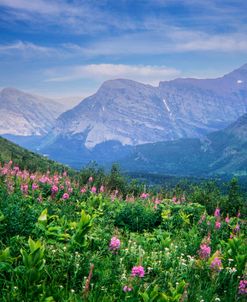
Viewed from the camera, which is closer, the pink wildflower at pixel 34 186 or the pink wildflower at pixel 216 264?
the pink wildflower at pixel 216 264

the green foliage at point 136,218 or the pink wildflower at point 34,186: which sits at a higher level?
the pink wildflower at point 34,186

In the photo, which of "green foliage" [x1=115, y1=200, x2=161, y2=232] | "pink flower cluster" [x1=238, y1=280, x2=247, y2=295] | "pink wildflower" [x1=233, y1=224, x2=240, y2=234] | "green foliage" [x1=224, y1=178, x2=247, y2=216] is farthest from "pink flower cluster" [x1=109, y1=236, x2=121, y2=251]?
"green foliage" [x1=224, y1=178, x2=247, y2=216]

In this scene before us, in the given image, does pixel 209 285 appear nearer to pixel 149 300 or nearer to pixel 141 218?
pixel 149 300

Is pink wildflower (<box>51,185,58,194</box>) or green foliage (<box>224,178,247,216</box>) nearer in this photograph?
pink wildflower (<box>51,185,58,194</box>)

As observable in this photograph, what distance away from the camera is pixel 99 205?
13062 mm

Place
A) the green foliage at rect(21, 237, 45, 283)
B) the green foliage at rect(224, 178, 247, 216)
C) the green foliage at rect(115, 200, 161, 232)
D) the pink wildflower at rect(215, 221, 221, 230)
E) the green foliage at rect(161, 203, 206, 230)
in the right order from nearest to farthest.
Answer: the green foliage at rect(21, 237, 45, 283) < the pink wildflower at rect(215, 221, 221, 230) < the green foliage at rect(115, 200, 161, 232) < the green foliage at rect(161, 203, 206, 230) < the green foliage at rect(224, 178, 247, 216)

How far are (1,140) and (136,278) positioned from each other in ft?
426

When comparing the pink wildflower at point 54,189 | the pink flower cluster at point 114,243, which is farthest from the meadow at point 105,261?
the pink wildflower at point 54,189

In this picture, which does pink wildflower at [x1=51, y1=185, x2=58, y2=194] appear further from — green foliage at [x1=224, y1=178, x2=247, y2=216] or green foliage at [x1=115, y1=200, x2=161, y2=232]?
green foliage at [x1=224, y1=178, x2=247, y2=216]

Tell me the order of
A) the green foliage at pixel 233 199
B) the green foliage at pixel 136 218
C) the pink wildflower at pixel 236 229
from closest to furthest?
1. the pink wildflower at pixel 236 229
2. the green foliage at pixel 136 218
3. the green foliage at pixel 233 199

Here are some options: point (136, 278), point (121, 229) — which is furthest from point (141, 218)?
point (136, 278)

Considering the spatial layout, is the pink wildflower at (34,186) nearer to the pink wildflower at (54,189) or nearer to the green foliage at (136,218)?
the pink wildflower at (54,189)

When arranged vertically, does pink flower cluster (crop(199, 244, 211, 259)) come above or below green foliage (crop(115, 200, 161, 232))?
above

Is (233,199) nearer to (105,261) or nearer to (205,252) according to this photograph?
(205,252)
